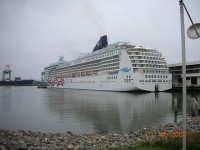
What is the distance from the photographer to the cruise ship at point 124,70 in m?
51.2

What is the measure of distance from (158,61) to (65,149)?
50.2 m

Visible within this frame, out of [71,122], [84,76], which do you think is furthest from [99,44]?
[71,122]

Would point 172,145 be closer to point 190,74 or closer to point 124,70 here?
point 124,70

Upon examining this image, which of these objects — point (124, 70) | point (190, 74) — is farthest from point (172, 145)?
point (190, 74)

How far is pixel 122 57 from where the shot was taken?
55.2 metres

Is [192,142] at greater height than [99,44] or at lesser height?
lesser

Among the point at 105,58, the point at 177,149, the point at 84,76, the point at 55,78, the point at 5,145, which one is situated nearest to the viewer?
the point at 177,149

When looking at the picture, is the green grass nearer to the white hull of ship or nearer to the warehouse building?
the white hull of ship

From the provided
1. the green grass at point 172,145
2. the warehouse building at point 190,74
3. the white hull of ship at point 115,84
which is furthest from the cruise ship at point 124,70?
the green grass at point 172,145

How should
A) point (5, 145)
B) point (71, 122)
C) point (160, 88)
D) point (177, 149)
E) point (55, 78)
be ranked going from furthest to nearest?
point (55, 78) < point (160, 88) < point (71, 122) < point (5, 145) < point (177, 149)

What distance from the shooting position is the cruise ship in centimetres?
5122

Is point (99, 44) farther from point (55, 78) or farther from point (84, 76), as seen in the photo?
point (55, 78)

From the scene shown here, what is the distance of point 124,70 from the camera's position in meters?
53.2

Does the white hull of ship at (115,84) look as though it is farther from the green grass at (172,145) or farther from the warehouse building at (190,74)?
the green grass at (172,145)
